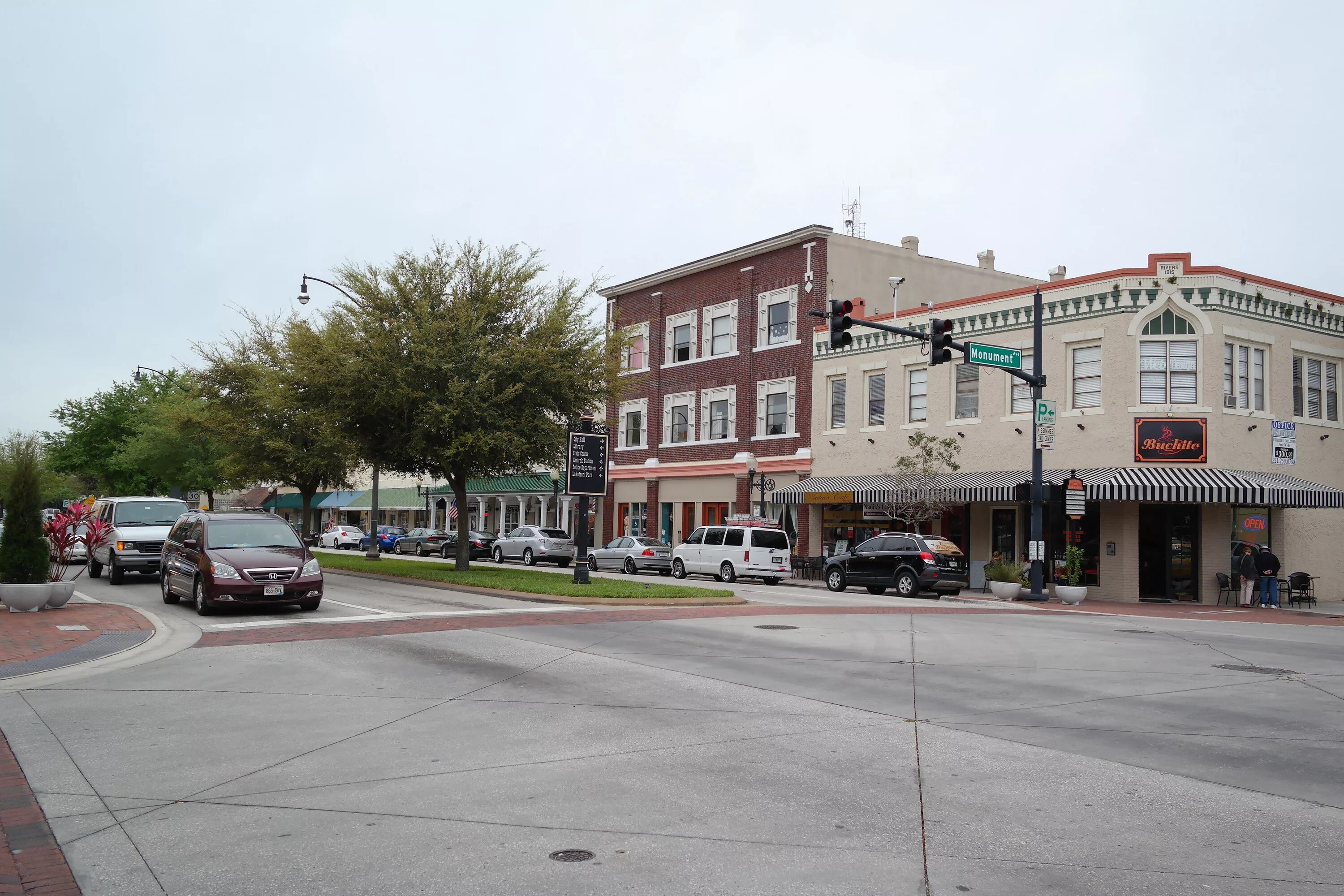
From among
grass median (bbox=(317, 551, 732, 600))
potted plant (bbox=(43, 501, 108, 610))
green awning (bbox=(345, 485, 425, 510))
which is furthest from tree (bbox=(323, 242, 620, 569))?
green awning (bbox=(345, 485, 425, 510))

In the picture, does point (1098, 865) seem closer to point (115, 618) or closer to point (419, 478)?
point (115, 618)

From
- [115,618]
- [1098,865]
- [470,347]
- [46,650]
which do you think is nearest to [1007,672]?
[1098,865]

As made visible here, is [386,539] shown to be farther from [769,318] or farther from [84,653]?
[84,653]

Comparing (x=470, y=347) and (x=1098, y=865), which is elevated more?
(x=470, y=347)

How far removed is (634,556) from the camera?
3644 centimetres

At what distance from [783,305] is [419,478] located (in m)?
16.3

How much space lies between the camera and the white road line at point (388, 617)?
15734 millimetres

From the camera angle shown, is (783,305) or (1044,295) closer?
(1044,295)

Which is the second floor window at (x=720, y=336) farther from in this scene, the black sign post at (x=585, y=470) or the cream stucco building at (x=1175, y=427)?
the black sign post at (x=585, y=470)

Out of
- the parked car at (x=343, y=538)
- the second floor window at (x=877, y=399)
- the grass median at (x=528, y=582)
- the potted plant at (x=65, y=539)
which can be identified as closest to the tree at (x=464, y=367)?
the grass median at (x=528, y=582)

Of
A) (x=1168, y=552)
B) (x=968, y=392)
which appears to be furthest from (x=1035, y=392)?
(x=968, y=392)

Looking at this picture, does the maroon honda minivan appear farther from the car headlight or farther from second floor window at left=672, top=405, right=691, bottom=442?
second floor window at left=672, top=405, right=691, bottom=442

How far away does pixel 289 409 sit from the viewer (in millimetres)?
35094

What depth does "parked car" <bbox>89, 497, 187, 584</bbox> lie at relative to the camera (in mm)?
24094
